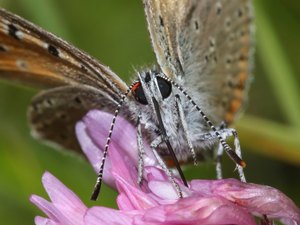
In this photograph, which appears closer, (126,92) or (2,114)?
(126,92)

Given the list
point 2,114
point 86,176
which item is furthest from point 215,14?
point 2,114

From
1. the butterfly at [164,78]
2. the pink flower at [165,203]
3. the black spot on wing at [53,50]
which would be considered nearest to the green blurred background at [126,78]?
the butterfly at [164,78]

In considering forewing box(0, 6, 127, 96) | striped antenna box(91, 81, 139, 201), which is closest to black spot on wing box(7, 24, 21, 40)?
forewing box(0, 6, 127, 96)

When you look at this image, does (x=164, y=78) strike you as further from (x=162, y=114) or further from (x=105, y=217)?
(x=105, y=217)

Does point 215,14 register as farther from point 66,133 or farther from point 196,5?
point 66,133

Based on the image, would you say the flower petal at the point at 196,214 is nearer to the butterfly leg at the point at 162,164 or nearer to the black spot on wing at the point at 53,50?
the butterfly leg at the point at 162,164

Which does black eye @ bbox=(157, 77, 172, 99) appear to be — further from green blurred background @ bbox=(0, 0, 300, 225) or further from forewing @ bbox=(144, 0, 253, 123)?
green blurred background @ bbox=(0, 0, 300, 225)

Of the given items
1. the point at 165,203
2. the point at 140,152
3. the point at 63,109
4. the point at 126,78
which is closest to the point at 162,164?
the point at 140,152
